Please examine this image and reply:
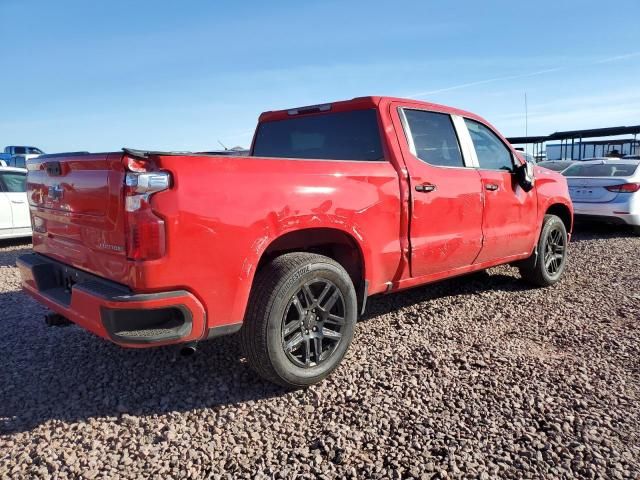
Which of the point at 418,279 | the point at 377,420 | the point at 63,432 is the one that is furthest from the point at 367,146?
the point at 63,432

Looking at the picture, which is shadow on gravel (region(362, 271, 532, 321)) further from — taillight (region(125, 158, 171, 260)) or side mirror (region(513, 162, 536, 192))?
taillight (region(125, 158, 171, 260))

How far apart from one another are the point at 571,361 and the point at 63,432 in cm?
318

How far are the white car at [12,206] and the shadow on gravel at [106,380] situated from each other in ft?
15.9

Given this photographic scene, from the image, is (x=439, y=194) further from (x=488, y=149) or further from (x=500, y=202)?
(x=488, y=149)

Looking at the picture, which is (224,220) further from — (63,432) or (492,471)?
(492,471)

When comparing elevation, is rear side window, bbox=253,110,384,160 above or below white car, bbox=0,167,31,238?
above

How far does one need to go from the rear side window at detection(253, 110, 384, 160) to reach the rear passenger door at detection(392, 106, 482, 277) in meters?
0.24

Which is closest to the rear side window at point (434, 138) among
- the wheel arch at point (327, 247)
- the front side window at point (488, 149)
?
the front side window at point (488, 149)

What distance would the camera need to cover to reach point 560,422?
2.61 meters

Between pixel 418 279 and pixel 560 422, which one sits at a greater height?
pixel 418 279

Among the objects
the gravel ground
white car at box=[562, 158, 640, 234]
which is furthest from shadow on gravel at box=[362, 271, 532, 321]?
white car at box=[562, 158, 640, 234]

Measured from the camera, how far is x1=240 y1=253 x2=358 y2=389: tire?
2.79m

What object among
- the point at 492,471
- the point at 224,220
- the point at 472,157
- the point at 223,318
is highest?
the point at 472,157

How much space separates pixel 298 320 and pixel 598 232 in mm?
8442
